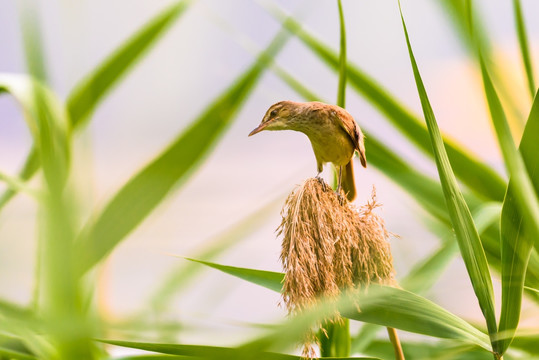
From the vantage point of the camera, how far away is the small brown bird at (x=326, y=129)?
2.61 ft

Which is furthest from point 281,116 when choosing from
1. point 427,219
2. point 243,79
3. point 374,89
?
point 427,219

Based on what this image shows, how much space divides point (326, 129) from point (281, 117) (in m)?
0.07

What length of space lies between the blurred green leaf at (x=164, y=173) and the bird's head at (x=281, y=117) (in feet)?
0.14

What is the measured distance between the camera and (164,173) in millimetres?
698

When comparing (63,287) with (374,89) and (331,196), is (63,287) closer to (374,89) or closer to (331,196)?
(331,196)

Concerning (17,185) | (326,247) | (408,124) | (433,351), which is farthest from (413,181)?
(17,185)

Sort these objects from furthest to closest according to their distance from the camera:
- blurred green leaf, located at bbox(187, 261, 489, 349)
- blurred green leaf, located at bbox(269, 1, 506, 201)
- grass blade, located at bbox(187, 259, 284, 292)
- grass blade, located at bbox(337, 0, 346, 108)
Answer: blurred green leaf, located at bbox(269, 1, 506, 201) → grass blade, located at bbox(337, 0, 346, 108) → grass blade, located at bbox(187, 259, 284, 292) → blurred green leaf, located at bbox(187, 261, 489, 349)

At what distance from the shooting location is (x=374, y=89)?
1229 millimetres

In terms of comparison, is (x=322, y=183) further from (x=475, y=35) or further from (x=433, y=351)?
(x=433, y=351)

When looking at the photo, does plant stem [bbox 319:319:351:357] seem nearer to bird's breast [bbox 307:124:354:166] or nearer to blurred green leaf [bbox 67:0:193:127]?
bird's breast [bbox 307:124:354:166]

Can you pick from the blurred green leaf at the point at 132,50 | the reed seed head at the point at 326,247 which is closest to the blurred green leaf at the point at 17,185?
the blurred green leaf at the point at 132,50

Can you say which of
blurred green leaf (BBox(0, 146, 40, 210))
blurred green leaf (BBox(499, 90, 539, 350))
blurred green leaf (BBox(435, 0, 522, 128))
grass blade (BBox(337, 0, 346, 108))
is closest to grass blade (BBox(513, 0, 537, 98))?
blurred green leaf (BBox(435, 0, 522, 128))

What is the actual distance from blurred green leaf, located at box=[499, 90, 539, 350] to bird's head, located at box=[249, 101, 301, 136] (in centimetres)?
29

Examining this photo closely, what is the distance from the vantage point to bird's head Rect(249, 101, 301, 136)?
81cm
